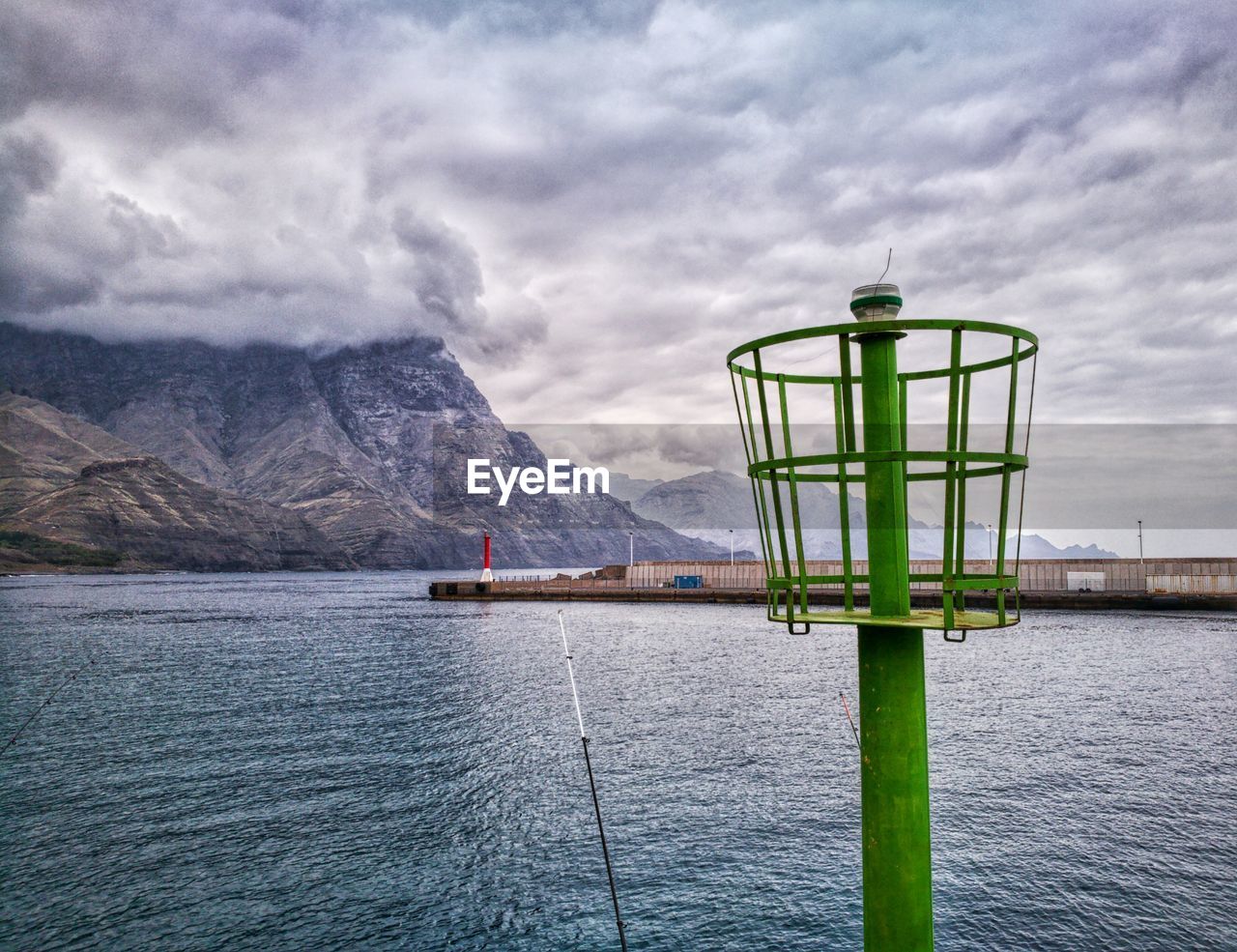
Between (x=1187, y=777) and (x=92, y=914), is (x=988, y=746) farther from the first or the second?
(x=92, y=914)

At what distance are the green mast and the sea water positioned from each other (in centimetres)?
1078

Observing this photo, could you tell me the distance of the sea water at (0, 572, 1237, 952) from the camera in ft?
50.1

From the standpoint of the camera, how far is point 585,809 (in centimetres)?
2161

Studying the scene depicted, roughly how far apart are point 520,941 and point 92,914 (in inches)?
326

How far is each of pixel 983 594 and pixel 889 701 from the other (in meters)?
99.0

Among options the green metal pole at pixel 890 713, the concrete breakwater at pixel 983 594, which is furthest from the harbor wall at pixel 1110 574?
the green metal pole at pixel 890 713

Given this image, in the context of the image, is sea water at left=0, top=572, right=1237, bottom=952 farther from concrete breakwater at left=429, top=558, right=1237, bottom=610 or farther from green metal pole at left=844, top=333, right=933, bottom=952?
concrete breakwater at left=429, top=558, right=1237, bottom=610

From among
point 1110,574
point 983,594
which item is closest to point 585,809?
point 983,594

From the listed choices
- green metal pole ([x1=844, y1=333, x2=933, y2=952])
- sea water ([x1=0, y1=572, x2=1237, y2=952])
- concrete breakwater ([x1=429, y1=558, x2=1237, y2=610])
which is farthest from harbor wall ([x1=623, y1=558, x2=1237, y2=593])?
green metal pole ([x1=844, y1=333, x2=933, y2=952])

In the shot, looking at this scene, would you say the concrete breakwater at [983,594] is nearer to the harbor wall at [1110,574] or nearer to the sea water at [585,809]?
the harbor wall at [1110,574]

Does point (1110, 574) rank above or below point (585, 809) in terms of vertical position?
above

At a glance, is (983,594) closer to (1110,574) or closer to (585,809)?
(1110,574)

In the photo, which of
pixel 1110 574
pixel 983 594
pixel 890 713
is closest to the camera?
pixel 890 713

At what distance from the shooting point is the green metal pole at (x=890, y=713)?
190 inches
